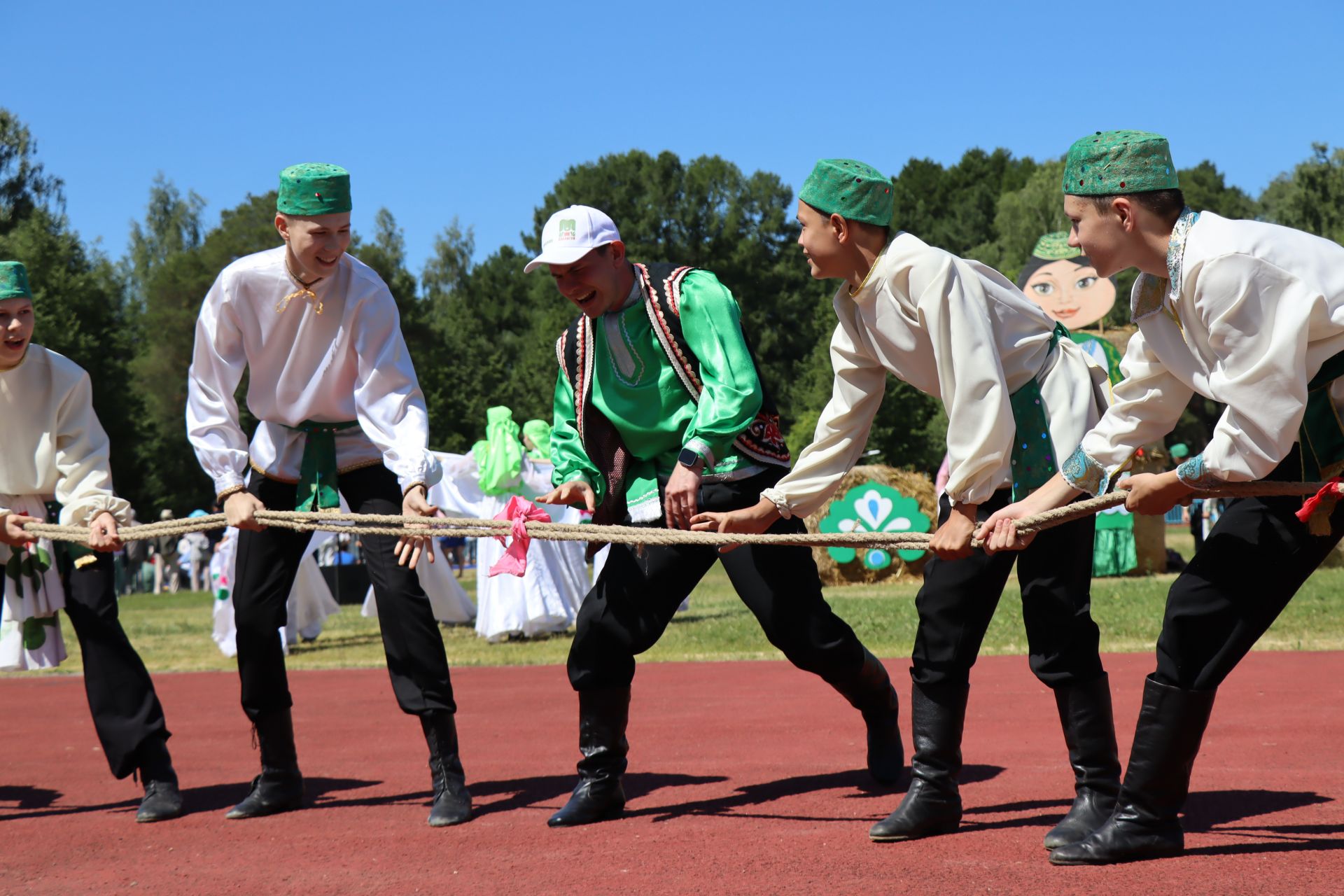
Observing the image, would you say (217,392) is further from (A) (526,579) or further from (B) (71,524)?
(A) (526,579)

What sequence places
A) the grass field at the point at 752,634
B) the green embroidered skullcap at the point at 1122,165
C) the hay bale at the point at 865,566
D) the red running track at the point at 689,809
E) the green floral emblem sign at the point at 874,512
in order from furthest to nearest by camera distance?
the hay bale at the point at 865,566 < the green floral emblem sign at the point at 874,512 < the grass field at the point at 752,634 < the red running track at the point at 689,809 < the green embroidered skullcap at the point at 1122,165

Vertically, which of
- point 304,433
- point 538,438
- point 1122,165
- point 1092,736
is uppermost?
point 1122,165

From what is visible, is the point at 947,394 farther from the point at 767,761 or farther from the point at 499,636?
the point at 499,636

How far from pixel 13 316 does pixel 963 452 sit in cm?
378

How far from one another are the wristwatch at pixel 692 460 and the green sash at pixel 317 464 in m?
1.47

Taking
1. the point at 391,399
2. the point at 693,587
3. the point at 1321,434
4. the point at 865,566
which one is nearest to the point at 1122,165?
the point at 1321,434

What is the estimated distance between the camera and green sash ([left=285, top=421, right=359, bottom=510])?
17.7 ft

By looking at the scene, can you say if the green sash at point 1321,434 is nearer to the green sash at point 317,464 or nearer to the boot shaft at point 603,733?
the boot shaft at point 603,733

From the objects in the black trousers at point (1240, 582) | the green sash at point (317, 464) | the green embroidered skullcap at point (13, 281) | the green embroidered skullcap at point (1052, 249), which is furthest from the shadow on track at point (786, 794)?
the green embroidered skullcap at point (1052, 249)

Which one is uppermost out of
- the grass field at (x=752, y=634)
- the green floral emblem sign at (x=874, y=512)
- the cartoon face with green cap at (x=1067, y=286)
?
the cartoon face with green cap at (x=1067, y=286)

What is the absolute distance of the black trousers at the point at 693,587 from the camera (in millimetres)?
4941

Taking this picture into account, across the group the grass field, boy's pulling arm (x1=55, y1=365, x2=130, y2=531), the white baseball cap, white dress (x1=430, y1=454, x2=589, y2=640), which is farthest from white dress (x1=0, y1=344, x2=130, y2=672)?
white dress (x1=430, y1=454, x2=589, y2=640)

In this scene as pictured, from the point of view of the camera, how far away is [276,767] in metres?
5.46

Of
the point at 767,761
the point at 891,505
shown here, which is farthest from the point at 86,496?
the point at 891,505
